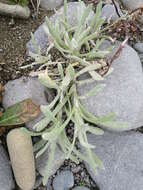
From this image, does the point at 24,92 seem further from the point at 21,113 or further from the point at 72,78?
the point at 72,78

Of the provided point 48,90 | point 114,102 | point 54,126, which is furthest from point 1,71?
point 114,102

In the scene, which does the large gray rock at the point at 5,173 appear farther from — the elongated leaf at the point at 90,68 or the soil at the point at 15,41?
the elongated leaf at the point at 90,68

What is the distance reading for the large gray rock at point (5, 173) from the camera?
5.24ft

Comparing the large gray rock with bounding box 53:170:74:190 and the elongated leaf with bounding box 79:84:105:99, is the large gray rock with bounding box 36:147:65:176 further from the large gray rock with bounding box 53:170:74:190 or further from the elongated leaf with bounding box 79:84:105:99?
the elongated leaf with bounding box 79:84:105:99

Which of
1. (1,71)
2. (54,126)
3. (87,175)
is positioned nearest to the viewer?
(54,126)

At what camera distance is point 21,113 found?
5.45 ft

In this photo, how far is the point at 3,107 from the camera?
1.76m

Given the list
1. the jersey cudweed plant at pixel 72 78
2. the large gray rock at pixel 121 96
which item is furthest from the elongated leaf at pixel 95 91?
the large gray rock at pixel 121 96

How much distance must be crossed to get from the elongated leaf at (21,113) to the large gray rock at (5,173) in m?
0.12

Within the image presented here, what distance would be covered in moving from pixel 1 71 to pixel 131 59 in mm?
602

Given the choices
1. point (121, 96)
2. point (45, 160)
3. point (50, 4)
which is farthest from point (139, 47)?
point (45, 160)

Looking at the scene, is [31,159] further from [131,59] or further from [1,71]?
[131,59]

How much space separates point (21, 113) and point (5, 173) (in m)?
0.25

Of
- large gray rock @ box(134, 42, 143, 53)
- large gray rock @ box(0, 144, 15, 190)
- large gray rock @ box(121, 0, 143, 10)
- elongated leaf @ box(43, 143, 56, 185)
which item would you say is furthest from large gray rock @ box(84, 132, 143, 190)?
large gray rock @ box(121, 0, 143, 10)
